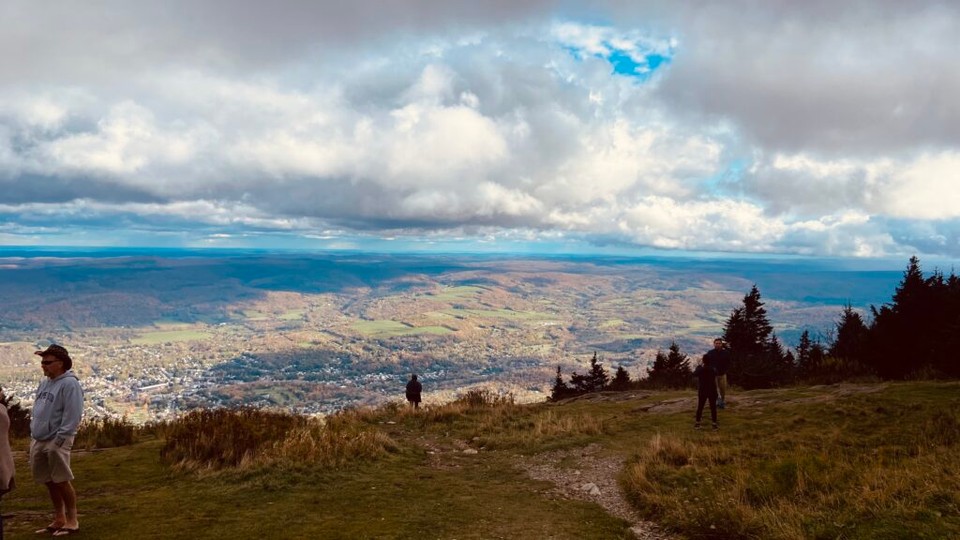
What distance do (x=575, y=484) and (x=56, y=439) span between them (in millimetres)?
9430

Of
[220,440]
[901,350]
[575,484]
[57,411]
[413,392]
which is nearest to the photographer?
[57,411]

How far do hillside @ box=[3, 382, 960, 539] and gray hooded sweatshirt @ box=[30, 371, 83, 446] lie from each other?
1.39 metres

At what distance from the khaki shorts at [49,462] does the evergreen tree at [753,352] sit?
32.2 m

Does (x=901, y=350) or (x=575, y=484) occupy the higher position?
(x=901, y=350)

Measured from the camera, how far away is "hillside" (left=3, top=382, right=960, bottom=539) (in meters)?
7.58

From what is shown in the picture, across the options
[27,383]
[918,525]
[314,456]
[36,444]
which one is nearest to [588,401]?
[314,456]

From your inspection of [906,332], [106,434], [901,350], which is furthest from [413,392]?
[906,332]

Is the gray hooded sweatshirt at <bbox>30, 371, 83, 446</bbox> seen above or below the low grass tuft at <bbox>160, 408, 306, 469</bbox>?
above

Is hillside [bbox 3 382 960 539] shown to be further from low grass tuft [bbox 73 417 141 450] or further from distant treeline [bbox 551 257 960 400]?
distant treeline [bbox 551 257 960 400]

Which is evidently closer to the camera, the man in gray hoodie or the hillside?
the man in gray hoodie

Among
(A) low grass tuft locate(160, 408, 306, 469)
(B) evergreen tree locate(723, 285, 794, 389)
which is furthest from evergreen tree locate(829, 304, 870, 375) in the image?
(A) low grass tuft locate(160, 408, 306, 469)

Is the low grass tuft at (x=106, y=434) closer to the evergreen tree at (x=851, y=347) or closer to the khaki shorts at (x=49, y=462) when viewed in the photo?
the khaki shorts at (x=49, y=462)

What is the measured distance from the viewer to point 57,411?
24.0 feet

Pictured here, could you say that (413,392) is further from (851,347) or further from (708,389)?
(851,347)
